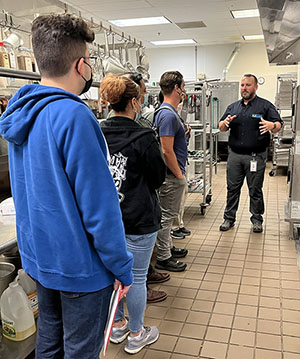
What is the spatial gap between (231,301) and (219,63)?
859cm

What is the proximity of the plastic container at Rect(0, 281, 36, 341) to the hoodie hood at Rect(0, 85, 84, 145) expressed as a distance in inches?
37.6

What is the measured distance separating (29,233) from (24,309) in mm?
762

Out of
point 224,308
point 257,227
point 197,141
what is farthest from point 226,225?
point 224,308

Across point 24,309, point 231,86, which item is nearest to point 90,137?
point 24,309

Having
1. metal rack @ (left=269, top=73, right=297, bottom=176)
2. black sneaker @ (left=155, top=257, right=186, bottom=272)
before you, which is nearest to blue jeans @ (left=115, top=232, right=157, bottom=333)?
black sneaker @ (left=155, top=257, right=186, bottom=272)

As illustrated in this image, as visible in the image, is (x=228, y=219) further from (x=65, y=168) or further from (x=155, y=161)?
(x=65, y=168)

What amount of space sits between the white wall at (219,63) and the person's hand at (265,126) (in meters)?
5.87

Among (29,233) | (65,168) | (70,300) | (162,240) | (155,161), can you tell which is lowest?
(162,240)

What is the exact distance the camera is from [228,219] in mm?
3807

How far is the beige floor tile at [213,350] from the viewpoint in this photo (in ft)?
6.18

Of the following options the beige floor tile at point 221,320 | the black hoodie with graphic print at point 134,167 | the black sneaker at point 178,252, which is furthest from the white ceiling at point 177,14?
the beige floor tile at point 221,320

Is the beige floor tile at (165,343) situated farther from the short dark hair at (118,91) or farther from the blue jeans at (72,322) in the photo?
the short dark hair at (118,91)

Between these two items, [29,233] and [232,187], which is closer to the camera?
[29,233]

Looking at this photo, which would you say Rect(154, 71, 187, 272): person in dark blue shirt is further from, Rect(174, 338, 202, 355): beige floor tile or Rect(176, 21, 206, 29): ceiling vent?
Rect(176, 21, 206, 29): ceiling vent
